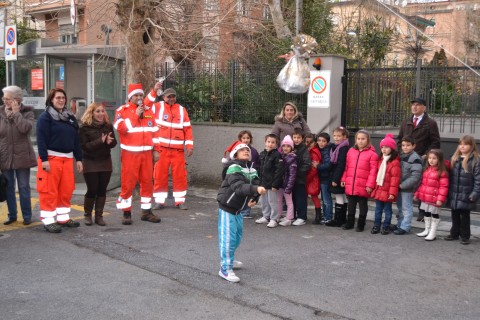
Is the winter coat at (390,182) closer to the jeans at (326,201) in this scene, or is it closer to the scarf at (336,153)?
the scarf at (336,153)

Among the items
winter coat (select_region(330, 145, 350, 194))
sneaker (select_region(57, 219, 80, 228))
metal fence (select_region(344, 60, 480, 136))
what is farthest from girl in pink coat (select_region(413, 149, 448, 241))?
sneaker (select_region(57, 219, 80, 228))

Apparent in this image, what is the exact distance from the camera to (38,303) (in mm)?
4918

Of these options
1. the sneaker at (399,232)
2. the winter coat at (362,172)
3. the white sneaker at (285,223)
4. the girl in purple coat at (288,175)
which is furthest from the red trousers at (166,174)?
the sneaker at (399,232)

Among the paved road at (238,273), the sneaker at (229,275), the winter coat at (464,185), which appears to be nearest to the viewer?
the paved road at (238,273)

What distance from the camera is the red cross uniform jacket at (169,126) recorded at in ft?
30.0

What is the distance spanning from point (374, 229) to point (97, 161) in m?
3.95

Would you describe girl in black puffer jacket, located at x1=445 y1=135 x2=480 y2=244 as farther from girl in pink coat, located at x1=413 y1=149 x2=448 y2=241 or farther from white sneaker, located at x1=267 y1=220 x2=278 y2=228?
white sneaker, located at x1=267 y1=220 x2=278 y2=228

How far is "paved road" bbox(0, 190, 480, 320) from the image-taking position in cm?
484

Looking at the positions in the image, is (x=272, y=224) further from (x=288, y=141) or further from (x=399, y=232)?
(x=399, y=232)

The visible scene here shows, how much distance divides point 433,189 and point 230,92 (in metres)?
5.36

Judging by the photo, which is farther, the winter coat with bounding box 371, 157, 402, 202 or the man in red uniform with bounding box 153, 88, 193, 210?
the man in red uniform with bounding box 153, 88, 193, 210

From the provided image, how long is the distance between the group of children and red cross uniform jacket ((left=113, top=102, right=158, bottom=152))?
139 cm

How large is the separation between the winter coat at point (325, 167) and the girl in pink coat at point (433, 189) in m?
1.33

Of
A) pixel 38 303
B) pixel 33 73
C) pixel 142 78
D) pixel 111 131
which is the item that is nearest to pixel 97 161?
pixel 111 131
